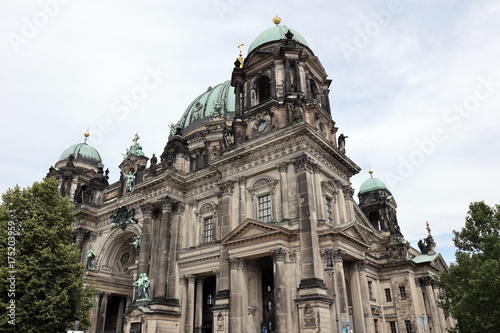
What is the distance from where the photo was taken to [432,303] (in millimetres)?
41156

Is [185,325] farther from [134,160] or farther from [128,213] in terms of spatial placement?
[134,160]

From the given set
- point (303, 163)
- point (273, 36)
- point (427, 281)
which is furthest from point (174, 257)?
point (427, 281)

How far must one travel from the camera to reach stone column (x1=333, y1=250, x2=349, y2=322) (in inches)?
940

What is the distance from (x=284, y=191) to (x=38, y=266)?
1589 cm

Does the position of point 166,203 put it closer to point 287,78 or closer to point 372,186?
point 287,78

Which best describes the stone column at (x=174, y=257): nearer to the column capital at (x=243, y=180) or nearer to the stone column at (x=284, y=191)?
the column capital at (x=243, y=180)

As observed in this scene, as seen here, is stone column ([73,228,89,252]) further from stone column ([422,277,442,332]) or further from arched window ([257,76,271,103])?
stone column ([422,277,442,332])

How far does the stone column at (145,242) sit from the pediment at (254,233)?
30.9 feet

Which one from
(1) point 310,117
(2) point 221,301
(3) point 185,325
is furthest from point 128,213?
(1) point 310,117

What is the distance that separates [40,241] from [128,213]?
15944 millimetres

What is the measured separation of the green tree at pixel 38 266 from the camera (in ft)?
71.4

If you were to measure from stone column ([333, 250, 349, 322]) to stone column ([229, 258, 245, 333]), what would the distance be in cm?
634

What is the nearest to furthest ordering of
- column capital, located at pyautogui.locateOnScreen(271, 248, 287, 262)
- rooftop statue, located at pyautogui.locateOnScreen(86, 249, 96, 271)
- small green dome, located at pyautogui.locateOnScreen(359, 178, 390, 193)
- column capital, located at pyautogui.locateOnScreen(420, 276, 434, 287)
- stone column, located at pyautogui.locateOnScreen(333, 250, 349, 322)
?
stone column, located at pyautogui.locateOnScreen(333, 250, 349, 322), column capital, located at pyautogui.locateOnScreen(271, 248, 287, 262), rooftop statue, located at pyautogui.locateOnScreen(86, 249, 96, 271), column capital, located at pyautogui.locateOnScreen(420, 276, 434, 287), small green dome, located at pyautogui.locateOnScreen(359, 178, 390, 193)

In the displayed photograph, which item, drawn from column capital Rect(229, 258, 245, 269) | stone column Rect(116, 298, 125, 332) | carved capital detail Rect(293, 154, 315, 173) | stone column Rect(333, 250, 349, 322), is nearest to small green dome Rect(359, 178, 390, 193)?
carved capital detail Rect(293, 154, 315, 173)
